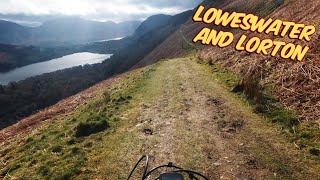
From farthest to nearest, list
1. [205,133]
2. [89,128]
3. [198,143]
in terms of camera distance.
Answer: [89,128], [205,133], [198,143]

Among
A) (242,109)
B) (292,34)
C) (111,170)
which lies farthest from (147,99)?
(292,34)

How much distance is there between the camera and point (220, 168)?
9.87 m

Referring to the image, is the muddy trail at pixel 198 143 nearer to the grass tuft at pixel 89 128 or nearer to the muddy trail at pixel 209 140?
the muddy trail at pixel 209 140

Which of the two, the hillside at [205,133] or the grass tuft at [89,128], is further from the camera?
the grass tuft at [89,128]

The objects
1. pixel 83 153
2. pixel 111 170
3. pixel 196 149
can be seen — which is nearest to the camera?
pixel 111 170

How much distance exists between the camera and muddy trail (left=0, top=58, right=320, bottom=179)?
32.3ft

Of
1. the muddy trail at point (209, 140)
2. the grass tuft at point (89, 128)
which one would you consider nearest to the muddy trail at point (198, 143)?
the muddy trail at point (209, 140)

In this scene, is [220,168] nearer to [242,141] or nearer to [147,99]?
[242,141]

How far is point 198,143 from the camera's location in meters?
11.7

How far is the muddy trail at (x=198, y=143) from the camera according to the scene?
9.84 m

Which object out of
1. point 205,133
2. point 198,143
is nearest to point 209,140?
point 198,143

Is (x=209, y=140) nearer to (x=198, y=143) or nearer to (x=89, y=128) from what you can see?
(x=198, y=143)

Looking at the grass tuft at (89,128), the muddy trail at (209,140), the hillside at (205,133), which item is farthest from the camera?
the grass tuft at (89,128)

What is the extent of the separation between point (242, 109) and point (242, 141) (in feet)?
12.4
